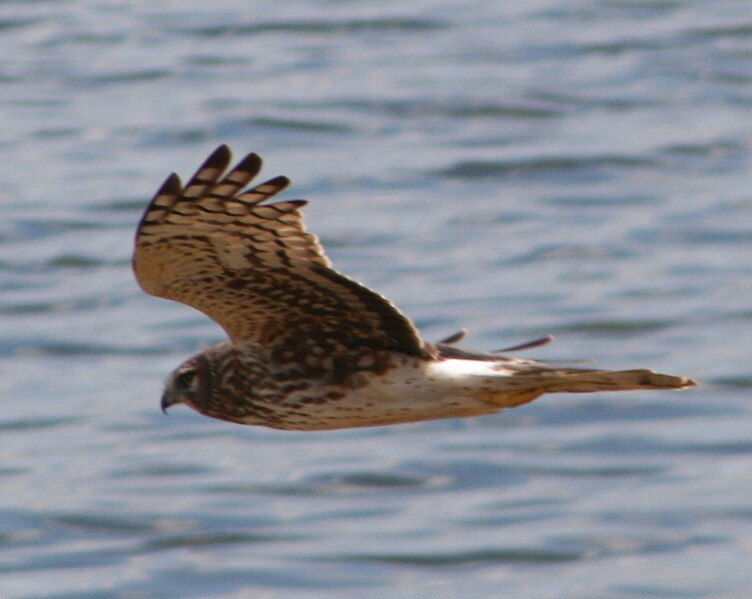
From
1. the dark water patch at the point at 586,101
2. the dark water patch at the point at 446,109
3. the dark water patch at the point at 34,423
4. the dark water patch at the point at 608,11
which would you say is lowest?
the dark water patch at the point at 34,423

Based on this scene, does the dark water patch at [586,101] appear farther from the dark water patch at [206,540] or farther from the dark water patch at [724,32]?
the dark water patch at [206,540]

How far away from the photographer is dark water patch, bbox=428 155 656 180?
20875mm

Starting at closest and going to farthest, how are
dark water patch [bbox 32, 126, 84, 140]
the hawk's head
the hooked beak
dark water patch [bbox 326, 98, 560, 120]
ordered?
the hawk's head < the hooked beak < dark water patch [bbox 32, 126, 84, 140] < dark water patch [bbox 326, 98, 560, 120]

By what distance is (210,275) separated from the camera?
7.78 meters

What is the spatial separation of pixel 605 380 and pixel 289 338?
4.14 feet

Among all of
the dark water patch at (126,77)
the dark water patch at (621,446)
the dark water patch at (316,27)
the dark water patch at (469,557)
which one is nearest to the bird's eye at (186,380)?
the dark water patch at (469,557)

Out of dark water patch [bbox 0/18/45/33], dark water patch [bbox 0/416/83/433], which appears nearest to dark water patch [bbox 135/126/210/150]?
dark water patch [bbox 0/18/45/33]

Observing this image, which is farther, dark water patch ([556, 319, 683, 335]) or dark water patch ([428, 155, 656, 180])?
dark water patch ([428, 155, 656, 180])

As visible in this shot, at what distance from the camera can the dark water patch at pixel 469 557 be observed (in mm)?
13602

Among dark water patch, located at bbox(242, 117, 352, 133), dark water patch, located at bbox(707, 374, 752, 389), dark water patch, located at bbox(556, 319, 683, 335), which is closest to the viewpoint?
dark water patch, located at bbox(707, 374, 752, 389)

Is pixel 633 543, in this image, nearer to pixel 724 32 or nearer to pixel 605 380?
pixel 605 380

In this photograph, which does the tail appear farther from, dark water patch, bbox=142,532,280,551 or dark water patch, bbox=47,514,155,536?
dark water patch, bbox=47,514,155,536

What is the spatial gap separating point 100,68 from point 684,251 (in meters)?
8.15

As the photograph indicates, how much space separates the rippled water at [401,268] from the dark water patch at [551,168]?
0.04m
